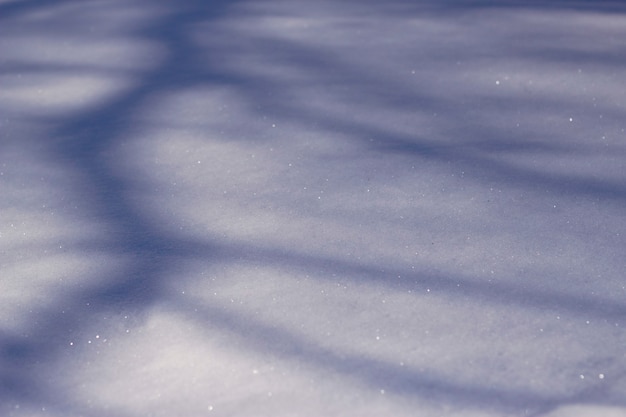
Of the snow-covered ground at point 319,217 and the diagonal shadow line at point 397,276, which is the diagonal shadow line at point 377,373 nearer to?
the snow-covered ground at point 319,217

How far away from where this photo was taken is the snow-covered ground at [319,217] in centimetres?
83

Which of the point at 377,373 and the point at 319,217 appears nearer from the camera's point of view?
the point at 377,373

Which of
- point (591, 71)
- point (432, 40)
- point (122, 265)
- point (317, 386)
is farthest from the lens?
point (432, 40)

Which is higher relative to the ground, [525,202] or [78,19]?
[78,19]

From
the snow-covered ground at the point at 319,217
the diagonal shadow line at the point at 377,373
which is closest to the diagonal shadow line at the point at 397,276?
the snow-covered ground at the point at 319,217

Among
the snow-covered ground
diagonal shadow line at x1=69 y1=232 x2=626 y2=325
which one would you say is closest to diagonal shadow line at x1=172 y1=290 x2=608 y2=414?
the snow-covered ground

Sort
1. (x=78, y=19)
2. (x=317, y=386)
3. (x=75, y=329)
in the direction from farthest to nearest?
(x=78, y=19)
(x=75, y=329)
(x=317, y=386)

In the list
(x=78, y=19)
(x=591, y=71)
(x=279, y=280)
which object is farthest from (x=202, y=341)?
(x=78, y=19)

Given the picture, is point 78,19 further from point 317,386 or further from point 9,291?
point 317,386

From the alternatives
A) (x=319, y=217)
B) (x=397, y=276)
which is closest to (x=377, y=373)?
(x=397, y=276)

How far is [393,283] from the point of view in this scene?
3.18 ft

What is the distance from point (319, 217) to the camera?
3.68 feet

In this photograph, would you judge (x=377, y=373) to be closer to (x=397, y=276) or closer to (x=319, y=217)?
(x=397, y=276)

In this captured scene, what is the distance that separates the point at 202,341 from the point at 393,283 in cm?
25
